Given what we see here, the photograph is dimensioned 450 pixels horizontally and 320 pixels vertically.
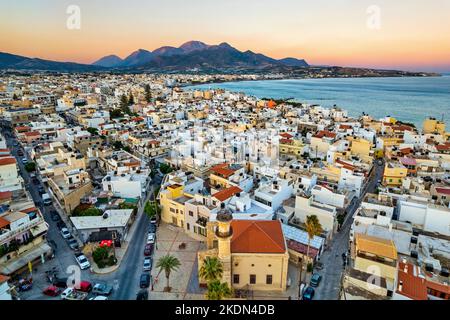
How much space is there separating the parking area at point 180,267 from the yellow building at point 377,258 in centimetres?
1025

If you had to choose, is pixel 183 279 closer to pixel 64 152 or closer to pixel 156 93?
pixel 64 152

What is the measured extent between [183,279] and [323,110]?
67166mm

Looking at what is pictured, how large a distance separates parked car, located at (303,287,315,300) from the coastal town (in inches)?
2.6

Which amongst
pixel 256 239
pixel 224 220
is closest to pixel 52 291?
pixel 224 220

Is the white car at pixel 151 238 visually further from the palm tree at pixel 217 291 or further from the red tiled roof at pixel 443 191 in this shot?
the red tiled roof at pixel 443 191

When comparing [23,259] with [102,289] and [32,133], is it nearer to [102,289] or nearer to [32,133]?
[102,289]

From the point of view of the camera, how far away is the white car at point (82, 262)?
2153cm

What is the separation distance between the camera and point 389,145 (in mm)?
47844

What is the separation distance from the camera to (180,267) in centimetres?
2178

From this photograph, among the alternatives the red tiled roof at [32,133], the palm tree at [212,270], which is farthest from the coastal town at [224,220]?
the red tiled roof at [32,133]

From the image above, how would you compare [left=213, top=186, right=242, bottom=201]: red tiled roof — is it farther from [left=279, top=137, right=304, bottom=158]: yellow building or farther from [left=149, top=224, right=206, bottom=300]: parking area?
[left=279, top=137, right=304, bottom=158]: yellow building

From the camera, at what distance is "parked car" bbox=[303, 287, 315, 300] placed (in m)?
18.8

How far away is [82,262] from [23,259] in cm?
391

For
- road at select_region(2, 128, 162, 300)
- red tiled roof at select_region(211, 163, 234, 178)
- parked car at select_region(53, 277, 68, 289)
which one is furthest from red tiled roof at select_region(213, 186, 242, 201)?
parked car at select_region(53, 277, 68, 289)
